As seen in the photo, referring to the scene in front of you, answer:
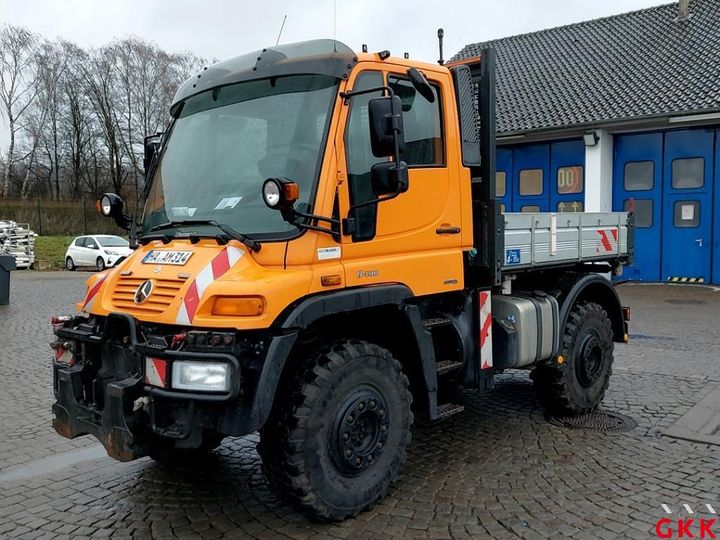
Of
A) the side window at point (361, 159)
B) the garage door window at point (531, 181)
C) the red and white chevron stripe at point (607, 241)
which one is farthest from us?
the garage door window at point (531, 181)

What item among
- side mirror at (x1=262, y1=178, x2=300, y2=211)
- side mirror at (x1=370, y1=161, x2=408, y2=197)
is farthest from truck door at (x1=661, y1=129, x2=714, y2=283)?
side mirror at (x1=262, y1=178, x2=300, y2=211)

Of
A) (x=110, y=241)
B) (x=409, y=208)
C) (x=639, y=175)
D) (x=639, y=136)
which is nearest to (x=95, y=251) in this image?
(x=110, y=241)

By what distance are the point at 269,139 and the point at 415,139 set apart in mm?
1016

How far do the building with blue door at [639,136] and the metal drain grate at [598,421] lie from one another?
35.7 feet

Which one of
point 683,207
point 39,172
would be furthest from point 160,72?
point 683,207

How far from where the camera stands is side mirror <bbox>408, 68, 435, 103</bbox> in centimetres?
417

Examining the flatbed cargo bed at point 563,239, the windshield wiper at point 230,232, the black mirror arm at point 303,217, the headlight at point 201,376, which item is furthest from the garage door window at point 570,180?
the headlight at point 201,376

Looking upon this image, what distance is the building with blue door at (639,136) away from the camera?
16.7 meters

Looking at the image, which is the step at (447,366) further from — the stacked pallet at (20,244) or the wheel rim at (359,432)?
the stacked pallet at (20,244)

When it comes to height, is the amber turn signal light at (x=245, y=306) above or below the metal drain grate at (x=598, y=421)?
above

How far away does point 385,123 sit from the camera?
12.3 ft

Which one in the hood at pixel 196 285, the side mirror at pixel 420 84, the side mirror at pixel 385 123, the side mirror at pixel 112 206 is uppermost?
the side mirror at pixel 420 84

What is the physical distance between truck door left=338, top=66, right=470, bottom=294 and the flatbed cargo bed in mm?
660

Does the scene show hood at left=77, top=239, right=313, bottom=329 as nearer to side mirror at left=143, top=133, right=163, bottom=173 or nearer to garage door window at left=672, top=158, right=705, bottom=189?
side mirror at left=143, top=133, right=163, bottom=173
